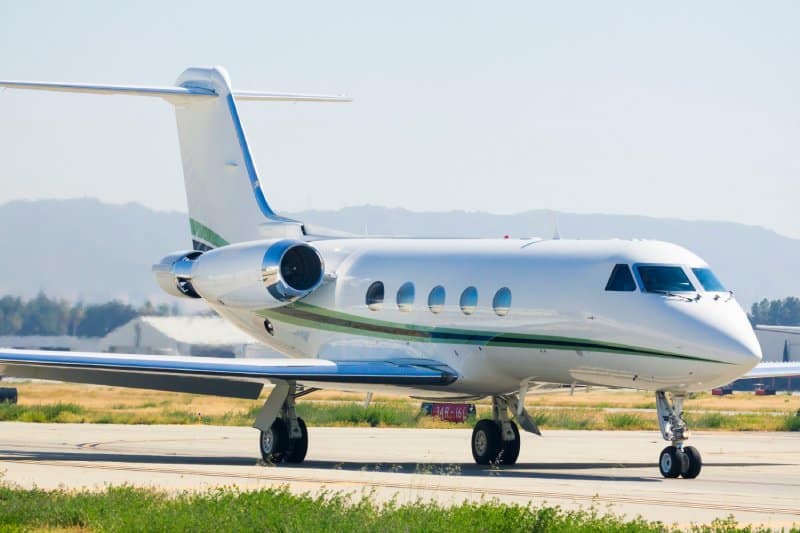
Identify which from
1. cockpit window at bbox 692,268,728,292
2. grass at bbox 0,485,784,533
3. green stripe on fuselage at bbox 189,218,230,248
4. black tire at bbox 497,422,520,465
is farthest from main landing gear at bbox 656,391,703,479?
green stripe on fuselage at bbox 189,218,230,248

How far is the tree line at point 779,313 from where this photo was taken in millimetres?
141375

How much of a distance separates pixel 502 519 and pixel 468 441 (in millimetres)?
Result: 19043

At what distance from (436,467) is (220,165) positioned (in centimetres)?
889

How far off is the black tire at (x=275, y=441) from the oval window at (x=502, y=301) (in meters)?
4.04

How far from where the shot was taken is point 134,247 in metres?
75.8

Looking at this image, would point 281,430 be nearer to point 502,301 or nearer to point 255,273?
point 255,273

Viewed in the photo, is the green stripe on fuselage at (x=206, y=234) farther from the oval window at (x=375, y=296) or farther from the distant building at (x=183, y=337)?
the distant building at (x=183, y=337)

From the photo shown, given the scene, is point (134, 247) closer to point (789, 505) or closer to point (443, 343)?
point (443, 343)

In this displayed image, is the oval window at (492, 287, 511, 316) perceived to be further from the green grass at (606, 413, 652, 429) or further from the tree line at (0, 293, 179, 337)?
the tree line at (0, 293, 179, 337)

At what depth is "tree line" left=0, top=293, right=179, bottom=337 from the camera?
187ft

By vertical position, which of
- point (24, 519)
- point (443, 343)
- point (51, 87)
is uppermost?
point (51, 87)

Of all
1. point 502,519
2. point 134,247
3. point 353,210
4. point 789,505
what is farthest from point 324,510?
point 353,210

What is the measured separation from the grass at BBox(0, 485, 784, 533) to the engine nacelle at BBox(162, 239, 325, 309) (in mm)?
9934

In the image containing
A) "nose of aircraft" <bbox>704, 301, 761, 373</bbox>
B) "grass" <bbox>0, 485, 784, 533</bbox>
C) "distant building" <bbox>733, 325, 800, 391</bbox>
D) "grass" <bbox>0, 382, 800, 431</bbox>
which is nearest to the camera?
"grass" <bbox>0, 485, 784, 533</bbox>
